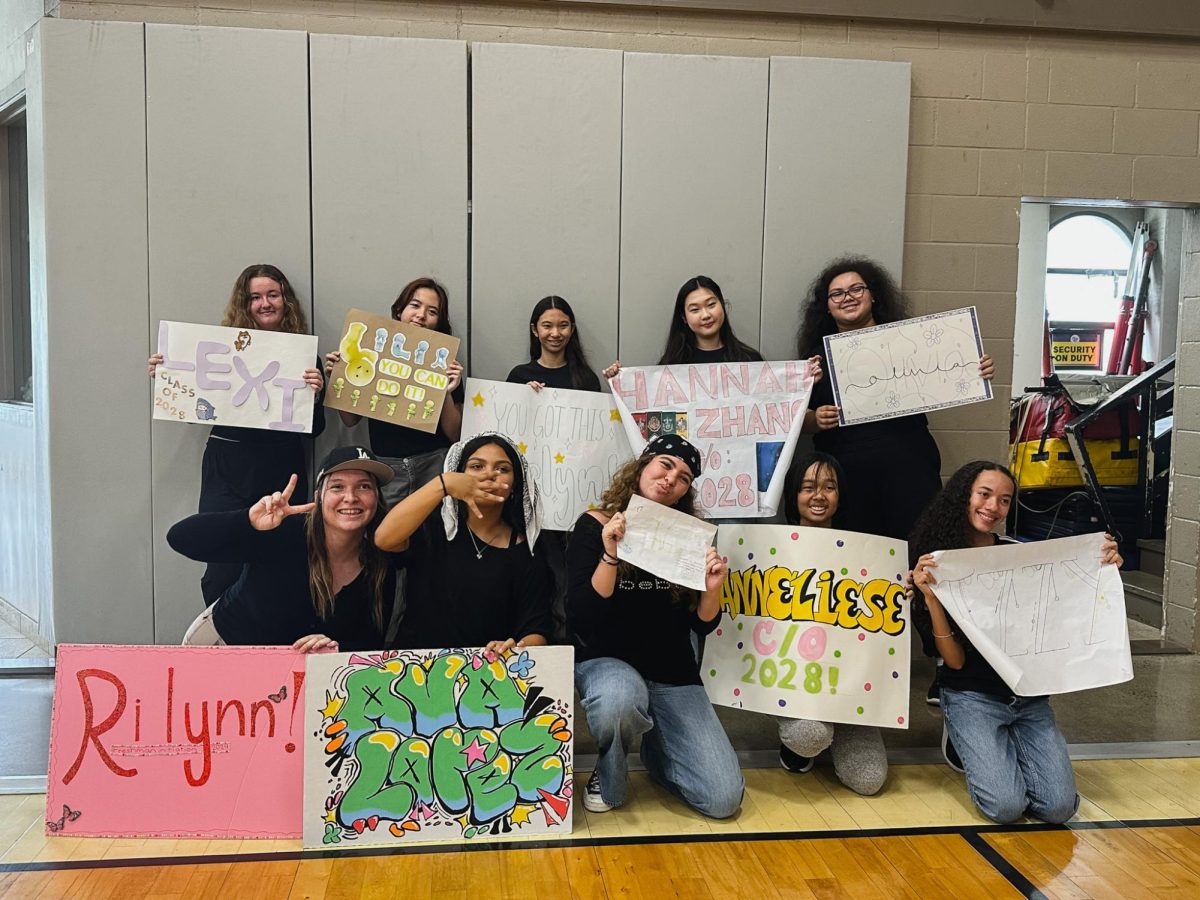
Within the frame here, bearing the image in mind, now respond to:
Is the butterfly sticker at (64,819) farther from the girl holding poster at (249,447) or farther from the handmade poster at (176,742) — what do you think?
the girl holding poster at (249,447)

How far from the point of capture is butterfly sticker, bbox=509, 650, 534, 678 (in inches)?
91.6

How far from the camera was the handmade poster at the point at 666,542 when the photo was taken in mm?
2373

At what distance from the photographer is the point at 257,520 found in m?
2.43

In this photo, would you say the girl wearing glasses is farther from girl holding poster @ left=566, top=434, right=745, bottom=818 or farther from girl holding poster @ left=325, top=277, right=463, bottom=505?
girl holding poster @ left=325, top=277, right=463, bottom=505

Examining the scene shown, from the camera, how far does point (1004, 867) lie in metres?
2.19

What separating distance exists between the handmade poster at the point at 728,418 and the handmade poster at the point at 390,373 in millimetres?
590

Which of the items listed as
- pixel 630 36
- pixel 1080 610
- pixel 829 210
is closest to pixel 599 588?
pixel 1080 610

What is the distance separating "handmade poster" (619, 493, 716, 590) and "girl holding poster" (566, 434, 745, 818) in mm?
28

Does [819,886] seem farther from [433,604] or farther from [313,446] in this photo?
[313,446]

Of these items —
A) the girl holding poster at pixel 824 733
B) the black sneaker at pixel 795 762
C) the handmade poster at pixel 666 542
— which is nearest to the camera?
the handmade poster at pixel 666 542

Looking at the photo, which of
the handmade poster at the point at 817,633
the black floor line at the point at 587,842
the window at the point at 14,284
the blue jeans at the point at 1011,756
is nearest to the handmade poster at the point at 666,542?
the handmade poster at the point at 817,633

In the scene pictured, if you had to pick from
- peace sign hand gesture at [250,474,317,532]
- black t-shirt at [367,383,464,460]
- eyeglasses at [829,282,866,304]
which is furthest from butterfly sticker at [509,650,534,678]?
eyeglasses at [829,282,866,304]

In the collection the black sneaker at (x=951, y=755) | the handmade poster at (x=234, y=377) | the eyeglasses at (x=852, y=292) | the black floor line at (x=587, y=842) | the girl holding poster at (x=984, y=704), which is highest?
the eyeglasses at (x=852, y=292)

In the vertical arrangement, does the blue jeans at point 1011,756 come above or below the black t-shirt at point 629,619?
below
